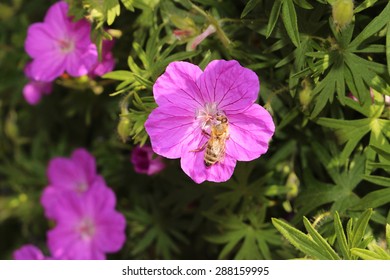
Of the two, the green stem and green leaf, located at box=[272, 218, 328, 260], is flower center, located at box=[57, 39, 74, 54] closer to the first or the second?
the green stem

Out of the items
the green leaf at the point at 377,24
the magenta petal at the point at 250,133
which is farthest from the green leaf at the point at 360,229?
the green leaf at the point at 377,24

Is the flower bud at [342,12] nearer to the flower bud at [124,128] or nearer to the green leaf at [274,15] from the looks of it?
the green leaf at [274,15]

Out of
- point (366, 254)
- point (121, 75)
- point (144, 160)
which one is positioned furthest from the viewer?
point (144, 160)

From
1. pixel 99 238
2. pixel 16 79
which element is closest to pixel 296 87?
pixel 99 238

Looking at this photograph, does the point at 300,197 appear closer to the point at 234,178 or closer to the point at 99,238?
the point at 234,178

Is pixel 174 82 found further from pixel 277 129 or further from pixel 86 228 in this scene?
pixel 86 228

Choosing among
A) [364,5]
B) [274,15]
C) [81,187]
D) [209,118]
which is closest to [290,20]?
[274,15]
